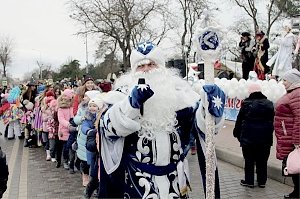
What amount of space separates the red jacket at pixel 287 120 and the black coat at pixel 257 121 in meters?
1.11

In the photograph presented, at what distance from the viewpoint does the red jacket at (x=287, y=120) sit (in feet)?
16.7

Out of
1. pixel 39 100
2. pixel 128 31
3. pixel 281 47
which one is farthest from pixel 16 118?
pixel 128 31

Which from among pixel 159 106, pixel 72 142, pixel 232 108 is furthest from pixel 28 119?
pixel 159 106

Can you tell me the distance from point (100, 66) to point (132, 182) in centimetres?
4812

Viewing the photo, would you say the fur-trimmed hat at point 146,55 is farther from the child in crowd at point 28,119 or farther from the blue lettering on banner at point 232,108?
the blue lettering on banner at point 232,108

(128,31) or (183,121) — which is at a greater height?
→ (128,31)

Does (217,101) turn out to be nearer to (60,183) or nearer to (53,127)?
(60,183)

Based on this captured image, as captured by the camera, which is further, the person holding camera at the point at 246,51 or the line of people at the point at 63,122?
the person holding camera at the point at 246,51

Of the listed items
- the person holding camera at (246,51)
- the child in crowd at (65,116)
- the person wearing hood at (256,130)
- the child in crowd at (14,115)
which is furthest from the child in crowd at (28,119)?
the person wearing hood at (256,130)

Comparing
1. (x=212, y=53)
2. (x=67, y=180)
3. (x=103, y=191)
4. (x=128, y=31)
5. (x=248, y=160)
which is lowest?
(x=67, y=180)

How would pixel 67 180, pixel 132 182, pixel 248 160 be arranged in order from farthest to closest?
1. pixel 67 180
2. pixel 248 160
3. pixel 132 182

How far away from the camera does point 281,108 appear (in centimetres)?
522

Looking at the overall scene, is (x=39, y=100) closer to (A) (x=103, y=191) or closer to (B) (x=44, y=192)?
(B) (x=44, y=192)

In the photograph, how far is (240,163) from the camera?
26.6 feet
